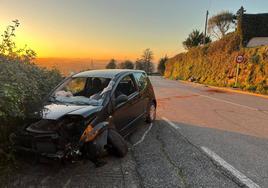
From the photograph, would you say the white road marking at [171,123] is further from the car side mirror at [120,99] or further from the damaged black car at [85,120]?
the car side mirror at [120,99]

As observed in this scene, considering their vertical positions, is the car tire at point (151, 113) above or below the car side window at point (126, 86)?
below

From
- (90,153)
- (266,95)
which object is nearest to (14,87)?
(90,153)

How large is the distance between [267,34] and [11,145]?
2822cm

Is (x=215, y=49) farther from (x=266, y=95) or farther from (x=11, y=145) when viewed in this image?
(x=11, y=145)

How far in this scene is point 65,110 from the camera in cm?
456

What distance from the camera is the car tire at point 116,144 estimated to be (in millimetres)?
4702

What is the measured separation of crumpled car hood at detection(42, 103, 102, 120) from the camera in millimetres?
4359

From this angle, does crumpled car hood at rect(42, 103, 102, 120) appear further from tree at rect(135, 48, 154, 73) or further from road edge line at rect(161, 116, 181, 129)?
tree at rect(135, 48, 154, 73)

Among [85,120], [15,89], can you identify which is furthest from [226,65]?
[15,89]

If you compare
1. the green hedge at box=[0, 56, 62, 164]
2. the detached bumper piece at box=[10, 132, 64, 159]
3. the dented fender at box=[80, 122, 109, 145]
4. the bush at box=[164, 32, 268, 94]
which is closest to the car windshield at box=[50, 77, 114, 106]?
the green hedge at box=[0, 56, 62, 164]

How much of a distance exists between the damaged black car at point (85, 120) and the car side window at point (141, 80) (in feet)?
1.02

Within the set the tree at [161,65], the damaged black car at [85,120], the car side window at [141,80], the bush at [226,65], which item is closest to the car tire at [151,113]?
the car side window at [141,80]

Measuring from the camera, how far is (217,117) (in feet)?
29.6

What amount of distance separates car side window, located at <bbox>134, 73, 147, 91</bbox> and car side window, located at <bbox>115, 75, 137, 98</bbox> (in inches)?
13.0
